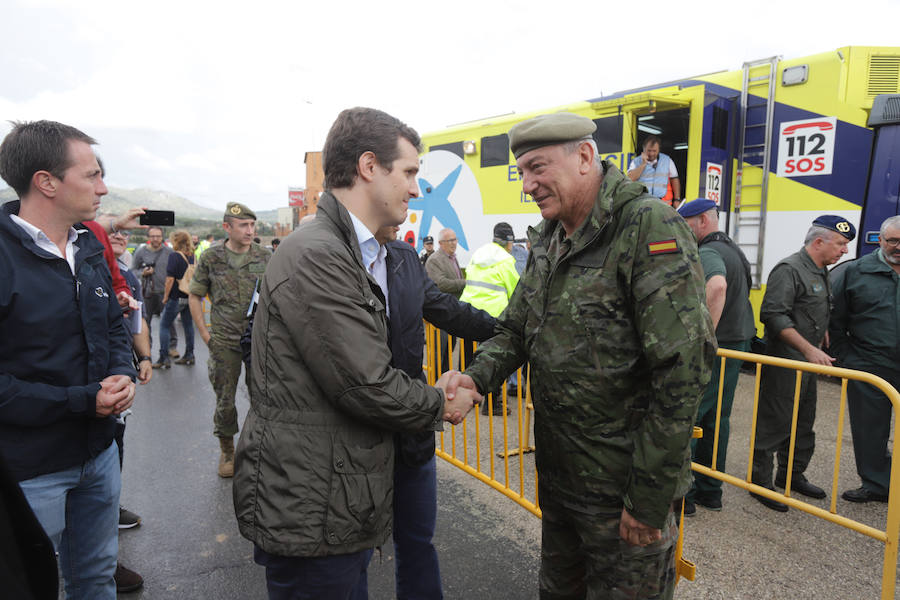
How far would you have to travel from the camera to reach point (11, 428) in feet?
5.90

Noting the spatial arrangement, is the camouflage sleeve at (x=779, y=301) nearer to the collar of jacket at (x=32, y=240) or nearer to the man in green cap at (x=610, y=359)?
the man in green cap at (x=610, y=359)

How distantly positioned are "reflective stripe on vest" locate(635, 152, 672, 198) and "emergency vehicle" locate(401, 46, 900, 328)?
271mm

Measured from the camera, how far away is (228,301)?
4328mm

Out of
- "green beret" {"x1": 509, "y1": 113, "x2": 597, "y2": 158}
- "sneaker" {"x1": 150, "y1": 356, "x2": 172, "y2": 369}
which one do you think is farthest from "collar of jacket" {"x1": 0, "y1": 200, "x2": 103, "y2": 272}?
"sneaker" {"x1": 150, "y1": 356, "x2": 172, "y2": 369}

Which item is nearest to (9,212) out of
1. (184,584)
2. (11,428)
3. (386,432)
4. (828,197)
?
(11,428)

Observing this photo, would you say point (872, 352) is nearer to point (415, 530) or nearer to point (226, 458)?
point (415, 530)

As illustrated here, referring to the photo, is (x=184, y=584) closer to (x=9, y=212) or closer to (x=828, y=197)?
(x=9, y=212)

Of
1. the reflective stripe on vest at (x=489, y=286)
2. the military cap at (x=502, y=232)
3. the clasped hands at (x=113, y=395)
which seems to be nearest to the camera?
the clasped hands at (x=113, y=395)

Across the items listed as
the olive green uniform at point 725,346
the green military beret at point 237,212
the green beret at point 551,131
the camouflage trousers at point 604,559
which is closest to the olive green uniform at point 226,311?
the green military beret at point 237,212

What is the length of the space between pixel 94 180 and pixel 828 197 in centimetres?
703

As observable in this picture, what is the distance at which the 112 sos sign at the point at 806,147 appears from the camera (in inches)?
236

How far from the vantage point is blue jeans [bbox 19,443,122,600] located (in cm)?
208

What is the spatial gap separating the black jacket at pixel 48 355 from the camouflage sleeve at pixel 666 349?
76.7 inches

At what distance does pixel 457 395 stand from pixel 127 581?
2320 millimetres
